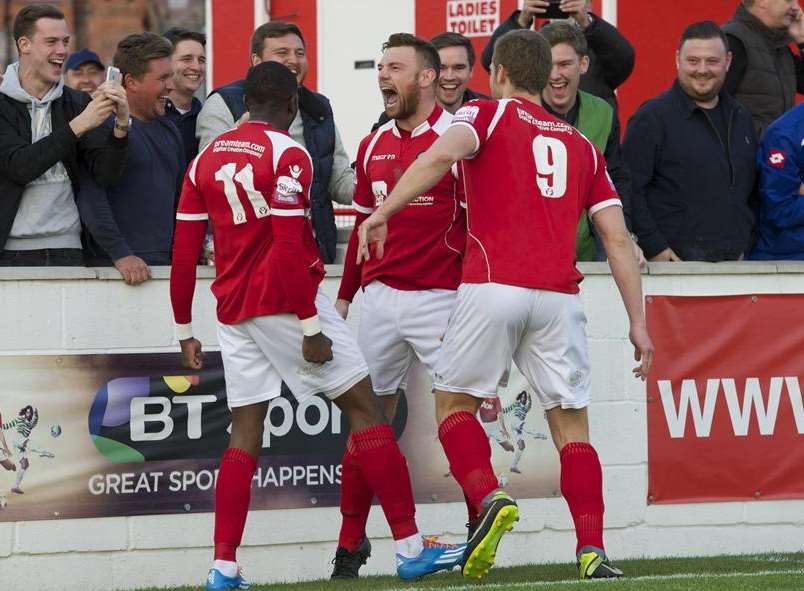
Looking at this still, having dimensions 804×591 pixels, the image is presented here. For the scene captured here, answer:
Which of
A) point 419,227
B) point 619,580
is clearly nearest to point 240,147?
point 419,227

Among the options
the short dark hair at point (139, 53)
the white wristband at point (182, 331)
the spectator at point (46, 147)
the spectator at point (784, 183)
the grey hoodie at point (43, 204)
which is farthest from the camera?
the spectator at point (784, 183)

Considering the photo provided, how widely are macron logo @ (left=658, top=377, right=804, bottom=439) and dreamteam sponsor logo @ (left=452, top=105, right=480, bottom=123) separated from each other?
241cm

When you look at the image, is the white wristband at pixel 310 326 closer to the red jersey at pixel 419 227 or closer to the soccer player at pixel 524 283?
the soccer player at pixel 524 283

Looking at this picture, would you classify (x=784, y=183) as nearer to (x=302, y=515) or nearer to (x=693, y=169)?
(x=693, y=169)

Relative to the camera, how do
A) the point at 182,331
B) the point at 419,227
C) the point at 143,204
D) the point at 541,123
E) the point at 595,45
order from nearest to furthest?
the point at 541,123, the point at 182,331, the point at 419,227, the point at 143,204, the point at 595,45

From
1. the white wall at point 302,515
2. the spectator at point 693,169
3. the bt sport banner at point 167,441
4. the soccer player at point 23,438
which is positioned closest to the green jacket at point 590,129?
the spectator at point 693,169

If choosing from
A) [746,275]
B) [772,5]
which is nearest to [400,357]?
[746,275]

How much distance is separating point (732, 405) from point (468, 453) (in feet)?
7.72

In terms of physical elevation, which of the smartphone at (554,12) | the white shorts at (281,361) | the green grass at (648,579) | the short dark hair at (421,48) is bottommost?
the green grass at (648,579)

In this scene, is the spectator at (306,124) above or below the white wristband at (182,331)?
above

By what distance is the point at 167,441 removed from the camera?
7434 millimetres

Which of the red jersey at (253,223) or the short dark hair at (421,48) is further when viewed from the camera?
the short dark hair at (421,48)

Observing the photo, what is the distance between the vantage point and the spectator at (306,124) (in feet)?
26.1

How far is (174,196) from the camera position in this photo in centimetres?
779
